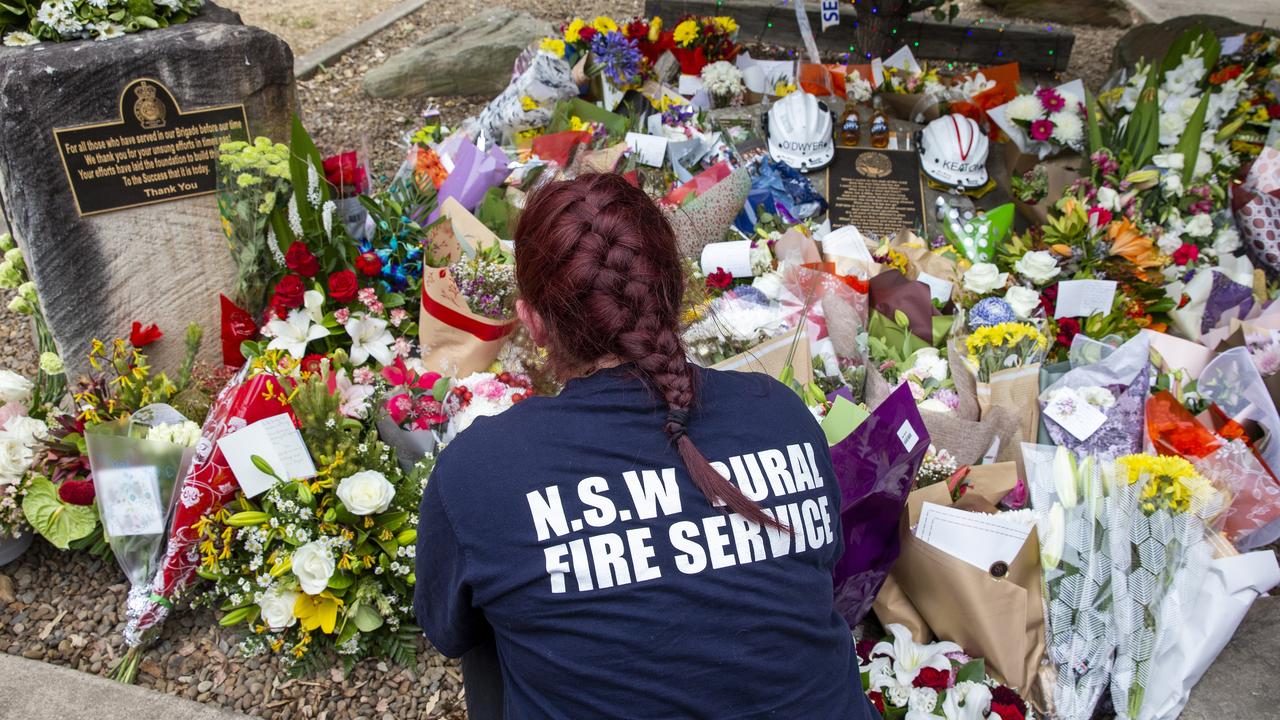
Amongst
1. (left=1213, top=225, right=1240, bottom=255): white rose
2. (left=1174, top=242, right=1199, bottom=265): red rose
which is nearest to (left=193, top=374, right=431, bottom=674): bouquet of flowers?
(left=1174, top=242, right=1199, bottom=265): red rose

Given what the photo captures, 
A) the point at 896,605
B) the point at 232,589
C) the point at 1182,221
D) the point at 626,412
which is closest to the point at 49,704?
the point at 232,589

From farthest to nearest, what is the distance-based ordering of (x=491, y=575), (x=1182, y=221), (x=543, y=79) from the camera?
(x=543, y=79) < (x=1182, y=221) < (x=491, y=575)

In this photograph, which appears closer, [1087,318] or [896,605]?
[896,605]

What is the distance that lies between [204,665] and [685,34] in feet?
12.6

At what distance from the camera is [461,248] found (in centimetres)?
307

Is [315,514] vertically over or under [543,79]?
under

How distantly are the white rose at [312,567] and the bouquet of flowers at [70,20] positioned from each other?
186 cm

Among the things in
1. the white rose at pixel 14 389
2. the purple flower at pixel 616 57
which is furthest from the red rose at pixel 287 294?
the purple flower at pixel 616 57

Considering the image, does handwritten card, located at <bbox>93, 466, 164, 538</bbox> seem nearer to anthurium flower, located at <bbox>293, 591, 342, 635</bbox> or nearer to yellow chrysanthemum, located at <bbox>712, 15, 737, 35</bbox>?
anthurium flower, located at <bbox>293, 591, 342, 635</bbox>

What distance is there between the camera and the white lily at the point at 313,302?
9.00 ft

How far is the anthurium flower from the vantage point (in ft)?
7.29

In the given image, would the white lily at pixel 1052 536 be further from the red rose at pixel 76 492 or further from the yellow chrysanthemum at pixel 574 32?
the yellow chrysanthemum at pixel 574 32

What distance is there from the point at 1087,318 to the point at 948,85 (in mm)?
2242

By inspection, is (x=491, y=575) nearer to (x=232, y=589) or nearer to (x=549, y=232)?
(x=549, y=232)
